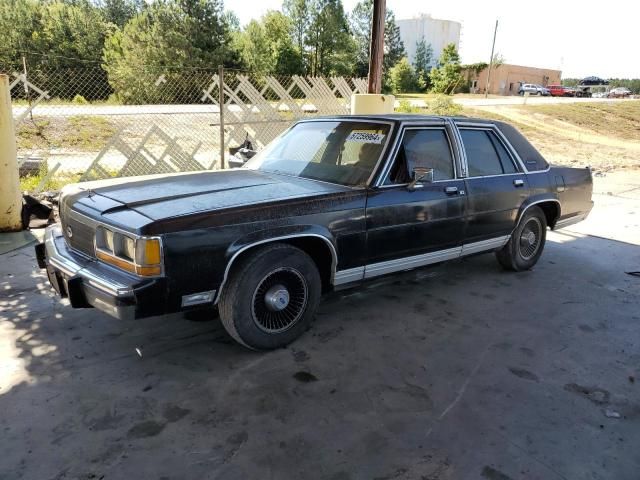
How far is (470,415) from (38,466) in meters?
2.34

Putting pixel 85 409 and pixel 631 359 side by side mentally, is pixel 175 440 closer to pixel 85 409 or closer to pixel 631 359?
pixel 85 409

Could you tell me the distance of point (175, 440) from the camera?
2.74 m

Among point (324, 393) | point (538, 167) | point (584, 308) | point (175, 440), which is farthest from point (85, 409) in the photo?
point (538, 167)

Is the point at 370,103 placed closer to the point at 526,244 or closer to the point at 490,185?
the point at 526,244

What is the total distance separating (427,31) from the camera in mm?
120375

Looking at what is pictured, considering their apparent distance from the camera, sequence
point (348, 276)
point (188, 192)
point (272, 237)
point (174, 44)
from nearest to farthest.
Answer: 1. point (272, 237)
2. point (188, 192)
3. point (348, 276)
4. point (174, 44)

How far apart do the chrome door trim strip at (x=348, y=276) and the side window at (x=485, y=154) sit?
1.58 metres

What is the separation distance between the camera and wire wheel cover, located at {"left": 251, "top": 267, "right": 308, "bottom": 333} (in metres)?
3.61

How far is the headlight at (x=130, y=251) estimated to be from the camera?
3018 millimetres

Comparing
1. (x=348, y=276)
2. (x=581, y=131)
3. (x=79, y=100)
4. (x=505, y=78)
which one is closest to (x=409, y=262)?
(x=348, y=276)

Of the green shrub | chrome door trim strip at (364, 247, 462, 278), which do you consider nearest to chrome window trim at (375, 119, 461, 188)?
chrome door trim strip at (364, 247, 462, 278)

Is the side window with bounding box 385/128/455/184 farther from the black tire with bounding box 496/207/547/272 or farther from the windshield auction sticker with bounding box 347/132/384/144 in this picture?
the black tire with bounding box 496/207/547/272

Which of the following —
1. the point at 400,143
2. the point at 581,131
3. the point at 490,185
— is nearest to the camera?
the point at 400,143

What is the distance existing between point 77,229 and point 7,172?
348cm
